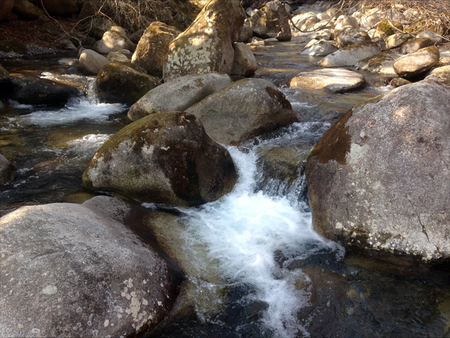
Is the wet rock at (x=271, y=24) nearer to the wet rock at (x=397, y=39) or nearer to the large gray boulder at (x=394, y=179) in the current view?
the wet rock at (x=397, y=39)

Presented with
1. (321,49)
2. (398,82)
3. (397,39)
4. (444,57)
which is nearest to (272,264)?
A: (398,82)

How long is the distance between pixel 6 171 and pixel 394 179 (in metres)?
5.27

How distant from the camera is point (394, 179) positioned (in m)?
3.42

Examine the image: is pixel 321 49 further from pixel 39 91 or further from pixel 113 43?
pixel 39 91

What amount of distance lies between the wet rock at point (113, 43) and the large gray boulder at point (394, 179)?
14.3 m

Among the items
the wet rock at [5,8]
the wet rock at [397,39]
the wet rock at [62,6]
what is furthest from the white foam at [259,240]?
the wet rock at [62,6]

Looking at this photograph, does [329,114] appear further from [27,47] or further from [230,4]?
[27,47]

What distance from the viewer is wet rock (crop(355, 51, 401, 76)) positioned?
1046cm

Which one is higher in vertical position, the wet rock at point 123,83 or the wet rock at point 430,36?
the wet rock at point 430,36

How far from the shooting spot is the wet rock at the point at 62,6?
59.2 ft

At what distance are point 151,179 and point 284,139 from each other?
8.69 feet

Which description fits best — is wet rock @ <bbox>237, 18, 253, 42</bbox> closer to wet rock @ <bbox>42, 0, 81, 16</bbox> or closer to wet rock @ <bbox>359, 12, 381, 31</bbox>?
wet rock @ <bbox>359, 12, 381, 31</bbox>

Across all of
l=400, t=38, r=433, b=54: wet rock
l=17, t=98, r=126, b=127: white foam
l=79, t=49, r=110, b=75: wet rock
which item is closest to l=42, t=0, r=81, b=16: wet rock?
l=79, t=49, r=110, b=75: wet rock

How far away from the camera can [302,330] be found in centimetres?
263
